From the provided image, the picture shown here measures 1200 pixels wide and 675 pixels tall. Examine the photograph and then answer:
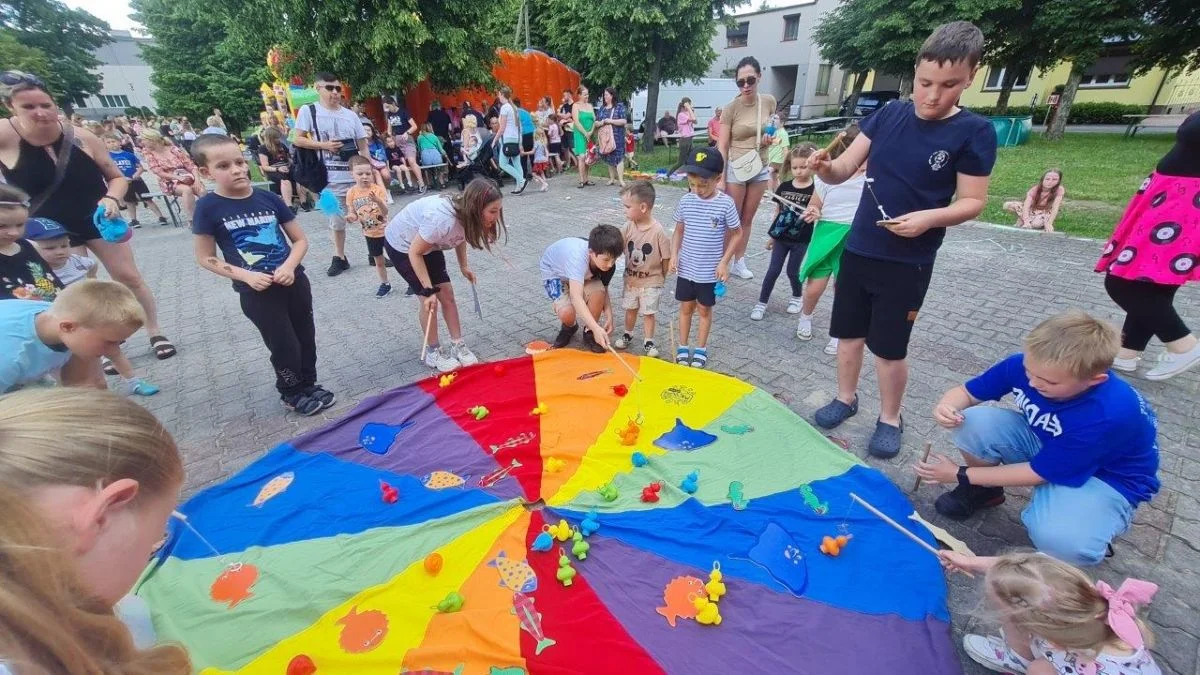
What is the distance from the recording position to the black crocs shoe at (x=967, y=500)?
98.3 inches

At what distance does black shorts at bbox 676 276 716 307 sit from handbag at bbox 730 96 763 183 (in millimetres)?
1817

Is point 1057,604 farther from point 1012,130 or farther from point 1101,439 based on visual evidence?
point 1012,130

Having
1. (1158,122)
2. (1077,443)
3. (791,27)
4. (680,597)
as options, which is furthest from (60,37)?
(1158,122)

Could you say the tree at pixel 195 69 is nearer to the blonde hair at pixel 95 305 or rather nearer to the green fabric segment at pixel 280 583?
the blonde hair at pixel 95 305

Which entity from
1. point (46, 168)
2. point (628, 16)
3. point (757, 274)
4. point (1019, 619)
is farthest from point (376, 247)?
point (628, 16)

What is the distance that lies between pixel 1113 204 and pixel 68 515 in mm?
→ 12274

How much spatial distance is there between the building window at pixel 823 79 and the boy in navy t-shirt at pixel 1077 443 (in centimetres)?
3787

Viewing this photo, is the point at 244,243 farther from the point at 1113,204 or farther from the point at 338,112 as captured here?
the point at 1113,204

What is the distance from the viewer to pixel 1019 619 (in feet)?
5.18

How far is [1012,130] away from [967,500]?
18.4 metres

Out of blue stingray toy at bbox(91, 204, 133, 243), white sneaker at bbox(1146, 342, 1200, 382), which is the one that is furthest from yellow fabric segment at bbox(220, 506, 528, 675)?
white sneaker at bbox(1146, 342, 1200, 382)

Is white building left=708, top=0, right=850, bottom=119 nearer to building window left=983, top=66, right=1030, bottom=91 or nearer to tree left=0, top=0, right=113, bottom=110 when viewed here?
building window left=983, top=66, right=1030, bottom=91

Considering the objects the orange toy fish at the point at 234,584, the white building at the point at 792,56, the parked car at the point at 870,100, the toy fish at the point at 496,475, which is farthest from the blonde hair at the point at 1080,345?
the white building at the point at 792,56

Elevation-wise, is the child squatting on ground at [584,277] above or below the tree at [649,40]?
below
